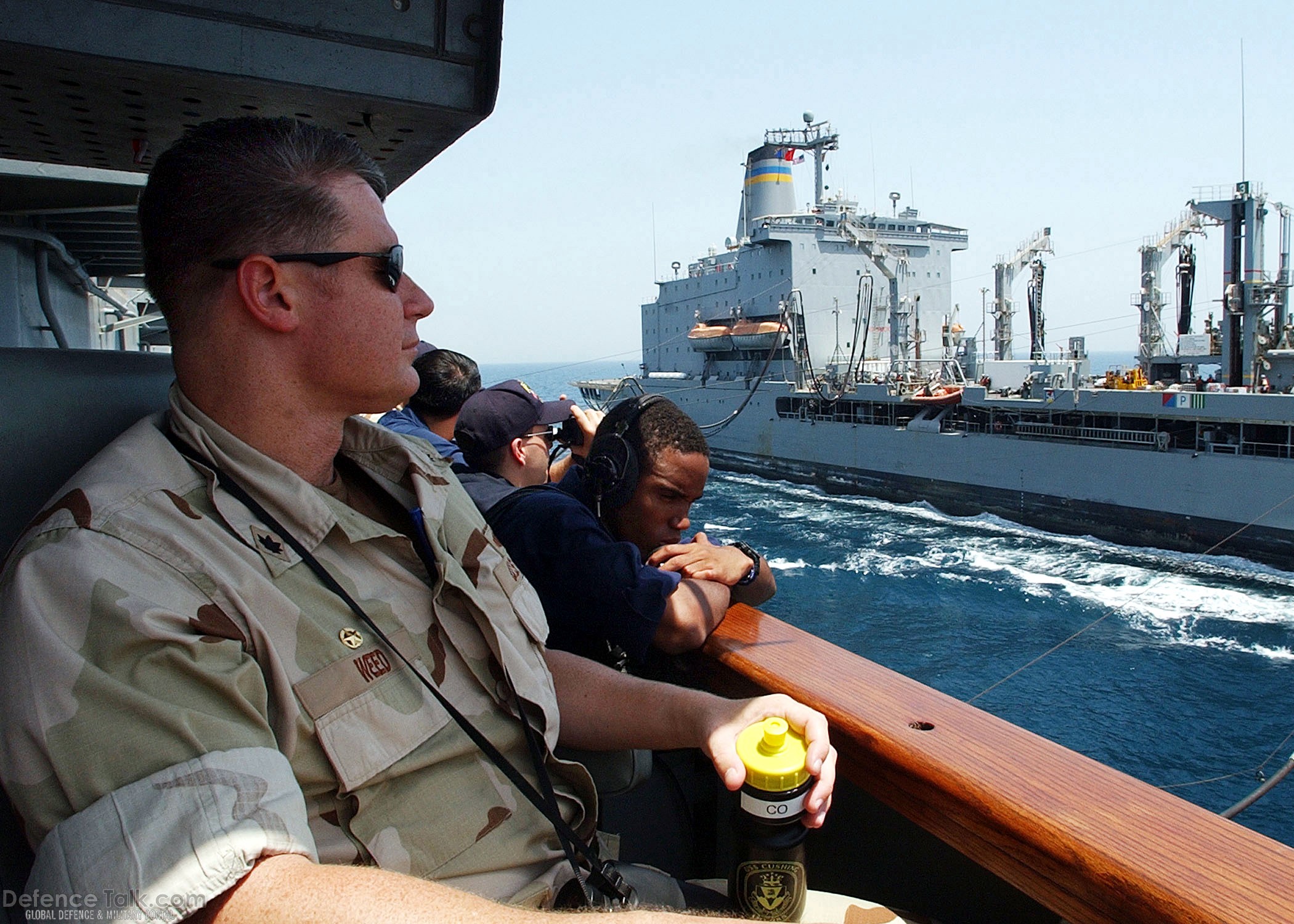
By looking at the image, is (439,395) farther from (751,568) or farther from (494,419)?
(751,568)

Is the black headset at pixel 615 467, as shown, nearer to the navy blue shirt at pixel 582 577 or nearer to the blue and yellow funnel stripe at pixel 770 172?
the navy blue shirt at pixel 582 577

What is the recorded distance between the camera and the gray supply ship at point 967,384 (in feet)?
53.2

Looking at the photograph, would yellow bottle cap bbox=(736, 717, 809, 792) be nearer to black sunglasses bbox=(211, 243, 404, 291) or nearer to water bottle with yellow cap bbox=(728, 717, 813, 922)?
water bottle with yellow cap bbox=(728, 717, 813, 922)

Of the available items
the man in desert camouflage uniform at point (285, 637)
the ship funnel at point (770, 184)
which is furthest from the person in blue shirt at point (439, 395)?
the ship funnel at point (770, 184)

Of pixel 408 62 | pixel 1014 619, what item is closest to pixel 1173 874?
pixel 408 62

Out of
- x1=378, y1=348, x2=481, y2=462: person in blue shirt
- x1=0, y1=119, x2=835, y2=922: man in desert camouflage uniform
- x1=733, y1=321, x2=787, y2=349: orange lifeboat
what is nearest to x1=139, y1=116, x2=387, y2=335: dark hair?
x1=0, y1=119, x2=835, y2=922: man in desert camouflage uniform

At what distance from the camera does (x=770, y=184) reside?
107ft

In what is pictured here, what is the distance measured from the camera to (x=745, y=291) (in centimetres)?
3009

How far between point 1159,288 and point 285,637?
24064 mm

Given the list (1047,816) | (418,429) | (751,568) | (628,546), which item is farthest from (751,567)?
(418,429)

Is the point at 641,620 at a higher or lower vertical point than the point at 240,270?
lower

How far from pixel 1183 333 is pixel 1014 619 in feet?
41.3

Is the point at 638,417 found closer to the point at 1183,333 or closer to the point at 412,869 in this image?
the point at 412,869

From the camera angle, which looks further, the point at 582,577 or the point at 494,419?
the point at 494,419
